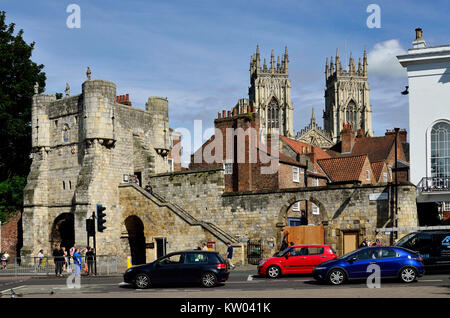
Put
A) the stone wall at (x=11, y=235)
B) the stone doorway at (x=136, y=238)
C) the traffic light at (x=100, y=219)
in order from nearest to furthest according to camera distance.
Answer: the traffic light at (x=100, y=219) → the stone doorway at (x=136, y=238) → the stone wall at (x=11, y=235)

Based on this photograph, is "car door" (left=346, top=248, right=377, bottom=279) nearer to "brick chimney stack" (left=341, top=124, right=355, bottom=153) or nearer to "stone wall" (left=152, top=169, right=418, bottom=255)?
"stone wall" (left=152, top=169, right=418, bottom=255)

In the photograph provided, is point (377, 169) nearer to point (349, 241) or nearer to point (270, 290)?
point (349, 241)

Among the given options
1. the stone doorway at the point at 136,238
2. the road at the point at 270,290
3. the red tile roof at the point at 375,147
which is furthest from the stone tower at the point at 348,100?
the road at the point at 270,290

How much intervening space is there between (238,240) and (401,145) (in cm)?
3937

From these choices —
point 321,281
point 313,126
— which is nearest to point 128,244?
point 321,281

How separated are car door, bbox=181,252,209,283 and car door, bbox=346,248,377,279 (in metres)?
5.21

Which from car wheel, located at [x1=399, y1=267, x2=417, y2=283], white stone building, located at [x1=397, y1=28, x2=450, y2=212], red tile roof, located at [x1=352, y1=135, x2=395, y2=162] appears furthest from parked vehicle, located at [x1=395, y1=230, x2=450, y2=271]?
red tile roof, located at [x1=352, y1=135, x2=395, y2=162]

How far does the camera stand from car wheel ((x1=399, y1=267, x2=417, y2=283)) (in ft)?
65.3

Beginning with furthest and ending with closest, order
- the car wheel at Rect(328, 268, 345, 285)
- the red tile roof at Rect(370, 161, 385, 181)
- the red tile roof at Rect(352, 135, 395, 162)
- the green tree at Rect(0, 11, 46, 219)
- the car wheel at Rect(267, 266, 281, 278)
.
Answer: the red tile roof at Rect(352, 135, 395, 162), the red tile roof at Rect(370, 161, 385, 181), the green tree at Rect(0, 11, 46, 219), the car wheel at Rect(267, 266, 281, 278), the car wheel at Rect(328, 268, 345, 285)

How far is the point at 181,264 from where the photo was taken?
21.8 meters

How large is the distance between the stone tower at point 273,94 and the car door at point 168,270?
123846 millimetres

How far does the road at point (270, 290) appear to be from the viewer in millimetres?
17016

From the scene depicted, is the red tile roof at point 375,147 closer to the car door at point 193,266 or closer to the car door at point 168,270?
the car door at point 193,266

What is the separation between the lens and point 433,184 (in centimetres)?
3189
